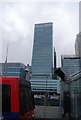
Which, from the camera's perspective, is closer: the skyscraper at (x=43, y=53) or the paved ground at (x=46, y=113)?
the paved ground at (x=46, y=113)

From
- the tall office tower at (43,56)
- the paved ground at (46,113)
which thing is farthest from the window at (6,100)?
the tall office tower at (43,56)

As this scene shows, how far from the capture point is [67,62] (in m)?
23.8

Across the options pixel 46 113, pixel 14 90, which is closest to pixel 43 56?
pixel 46 113

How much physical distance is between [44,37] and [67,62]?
37.1 meters

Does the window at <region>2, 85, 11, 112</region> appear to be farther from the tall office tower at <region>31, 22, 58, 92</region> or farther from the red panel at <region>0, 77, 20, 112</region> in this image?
the tall office tower at <region>31, 22, 58, 92</region>

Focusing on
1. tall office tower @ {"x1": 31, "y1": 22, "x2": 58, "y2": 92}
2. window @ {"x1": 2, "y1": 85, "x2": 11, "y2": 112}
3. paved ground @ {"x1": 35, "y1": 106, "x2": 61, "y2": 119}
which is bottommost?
paved ground @ {"x1": 35, "y1": 106, "x2": 61, "y2": 119}

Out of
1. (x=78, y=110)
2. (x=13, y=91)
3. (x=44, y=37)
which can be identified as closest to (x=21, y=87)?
(x=13, y=91)

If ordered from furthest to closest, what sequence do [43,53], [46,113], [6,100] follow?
[43,53] < [46,113] < [6,100]

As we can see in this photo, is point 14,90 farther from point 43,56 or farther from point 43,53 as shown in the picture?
point 43,56

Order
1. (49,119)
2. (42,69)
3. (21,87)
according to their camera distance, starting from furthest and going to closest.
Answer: (42,69) < (49,119) < (21,87)

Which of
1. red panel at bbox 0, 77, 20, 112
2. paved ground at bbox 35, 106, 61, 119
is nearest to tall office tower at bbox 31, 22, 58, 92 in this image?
paved ground at bbox 35, 106, 61, 119

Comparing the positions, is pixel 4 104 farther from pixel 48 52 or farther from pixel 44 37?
pixel 44 37

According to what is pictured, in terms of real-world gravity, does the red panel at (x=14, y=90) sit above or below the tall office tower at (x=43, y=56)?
below

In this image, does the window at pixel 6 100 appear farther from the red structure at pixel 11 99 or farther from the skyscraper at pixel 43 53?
the skyscraper at pixel 43 53
